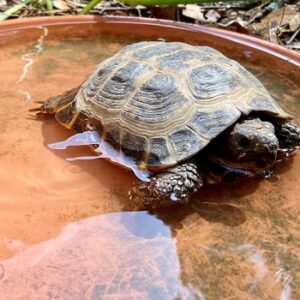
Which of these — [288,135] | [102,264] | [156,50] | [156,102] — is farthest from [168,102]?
[102,264]

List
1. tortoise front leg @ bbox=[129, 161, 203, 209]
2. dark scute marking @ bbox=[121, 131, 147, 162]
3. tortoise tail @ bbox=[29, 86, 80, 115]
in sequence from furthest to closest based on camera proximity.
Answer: tortoise tail @ bbox=[29, 86, 80, 115], dark scute marking @ bbox=[121, 131, 147, 162], tortoise front leg @ bbox=[129, 161, 203, 209]

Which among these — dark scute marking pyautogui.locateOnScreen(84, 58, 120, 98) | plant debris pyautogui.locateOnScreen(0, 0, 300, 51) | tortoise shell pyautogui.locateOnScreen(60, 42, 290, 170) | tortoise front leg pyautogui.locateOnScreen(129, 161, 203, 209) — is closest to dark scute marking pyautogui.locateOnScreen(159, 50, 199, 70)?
tortoise shell pyautogui.locateOnScreen(60, 42, 290, 170)

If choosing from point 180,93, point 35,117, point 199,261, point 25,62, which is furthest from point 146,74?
point 25,62

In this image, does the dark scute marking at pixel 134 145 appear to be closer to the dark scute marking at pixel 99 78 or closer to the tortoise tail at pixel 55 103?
the dark scute marking at pixel 99 78

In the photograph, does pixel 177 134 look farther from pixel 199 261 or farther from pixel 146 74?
pixel 199 261

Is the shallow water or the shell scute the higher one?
the shell scute

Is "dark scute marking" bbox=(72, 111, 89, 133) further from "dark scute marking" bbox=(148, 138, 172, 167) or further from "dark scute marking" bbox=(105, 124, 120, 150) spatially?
"dark scute marking" bbox=(148, 138, 172, 167)

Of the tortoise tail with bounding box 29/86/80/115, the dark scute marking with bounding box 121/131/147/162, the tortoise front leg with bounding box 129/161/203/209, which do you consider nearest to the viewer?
the tortoise front leg with bounding box 129/161/203/209
